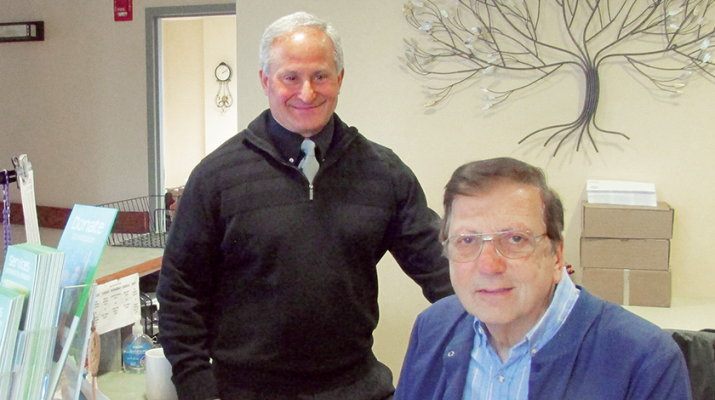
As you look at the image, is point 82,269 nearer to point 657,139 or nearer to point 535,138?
point 535,138

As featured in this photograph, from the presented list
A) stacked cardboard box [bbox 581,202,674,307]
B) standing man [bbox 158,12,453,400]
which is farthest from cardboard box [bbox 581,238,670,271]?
standing man [bbox 158,12,453,400]

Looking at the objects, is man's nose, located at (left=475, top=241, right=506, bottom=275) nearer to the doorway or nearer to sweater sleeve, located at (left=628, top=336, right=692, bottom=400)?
sweater sleeve, located at (left=628, top=336, right=692, bottom=400)

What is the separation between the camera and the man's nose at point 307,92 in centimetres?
149

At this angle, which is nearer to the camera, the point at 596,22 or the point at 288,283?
the point at 288,283

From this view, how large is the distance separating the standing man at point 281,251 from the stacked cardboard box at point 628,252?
4.01ft

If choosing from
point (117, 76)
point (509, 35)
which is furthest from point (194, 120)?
point (509, 35)

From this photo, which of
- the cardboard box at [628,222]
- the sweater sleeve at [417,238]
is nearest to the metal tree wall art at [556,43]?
the cardboard box at [628,222]

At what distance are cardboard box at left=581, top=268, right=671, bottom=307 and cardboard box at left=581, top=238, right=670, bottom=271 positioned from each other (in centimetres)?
2

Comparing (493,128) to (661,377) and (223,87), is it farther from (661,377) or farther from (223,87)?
(223,87)

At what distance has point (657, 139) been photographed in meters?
2.69

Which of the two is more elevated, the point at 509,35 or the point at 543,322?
the point at 509,35

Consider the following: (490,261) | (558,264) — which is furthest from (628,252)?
(490,261)

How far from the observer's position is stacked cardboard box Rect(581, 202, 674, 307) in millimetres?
2451

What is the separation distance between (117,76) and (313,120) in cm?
357
